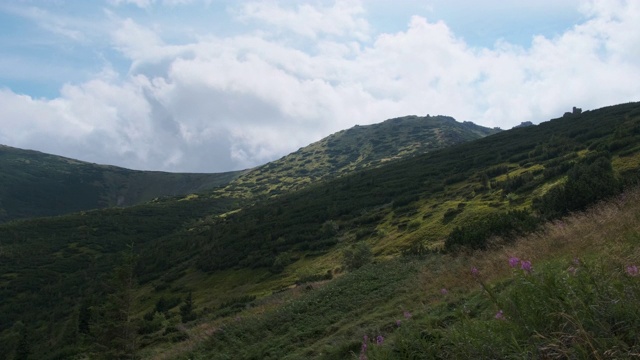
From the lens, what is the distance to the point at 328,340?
9.91 meters

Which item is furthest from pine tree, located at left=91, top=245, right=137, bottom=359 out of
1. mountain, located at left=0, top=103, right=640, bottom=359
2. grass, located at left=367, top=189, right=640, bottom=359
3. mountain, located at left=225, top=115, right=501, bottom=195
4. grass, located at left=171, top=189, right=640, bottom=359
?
mountain, located at left=225, top=115, right=501, bottom=195

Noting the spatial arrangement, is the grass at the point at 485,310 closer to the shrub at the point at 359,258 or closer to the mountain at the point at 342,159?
the shrub at the point at 359,258

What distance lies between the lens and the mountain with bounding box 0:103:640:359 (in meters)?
9.09

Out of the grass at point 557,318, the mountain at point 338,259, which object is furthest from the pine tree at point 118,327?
the grass at point 557,318

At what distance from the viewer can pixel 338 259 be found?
36.0m

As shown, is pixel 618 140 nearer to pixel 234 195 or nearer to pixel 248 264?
pixel 248 264

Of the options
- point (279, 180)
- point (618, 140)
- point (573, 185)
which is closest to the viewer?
point (573, 185)

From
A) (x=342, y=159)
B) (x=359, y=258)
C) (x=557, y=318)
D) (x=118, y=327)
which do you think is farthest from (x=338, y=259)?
(x=342, y=159)

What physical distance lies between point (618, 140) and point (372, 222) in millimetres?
25809

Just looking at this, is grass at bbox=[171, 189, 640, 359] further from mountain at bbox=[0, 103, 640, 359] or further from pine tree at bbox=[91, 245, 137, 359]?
pine tree at bbox=[91, 245, 137, 359]

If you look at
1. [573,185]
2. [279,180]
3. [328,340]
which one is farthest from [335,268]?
[279,180]

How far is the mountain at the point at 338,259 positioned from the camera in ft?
29.8

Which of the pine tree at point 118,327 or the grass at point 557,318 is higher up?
the grass at point 557,318

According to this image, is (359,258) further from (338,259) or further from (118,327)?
(118,327)
